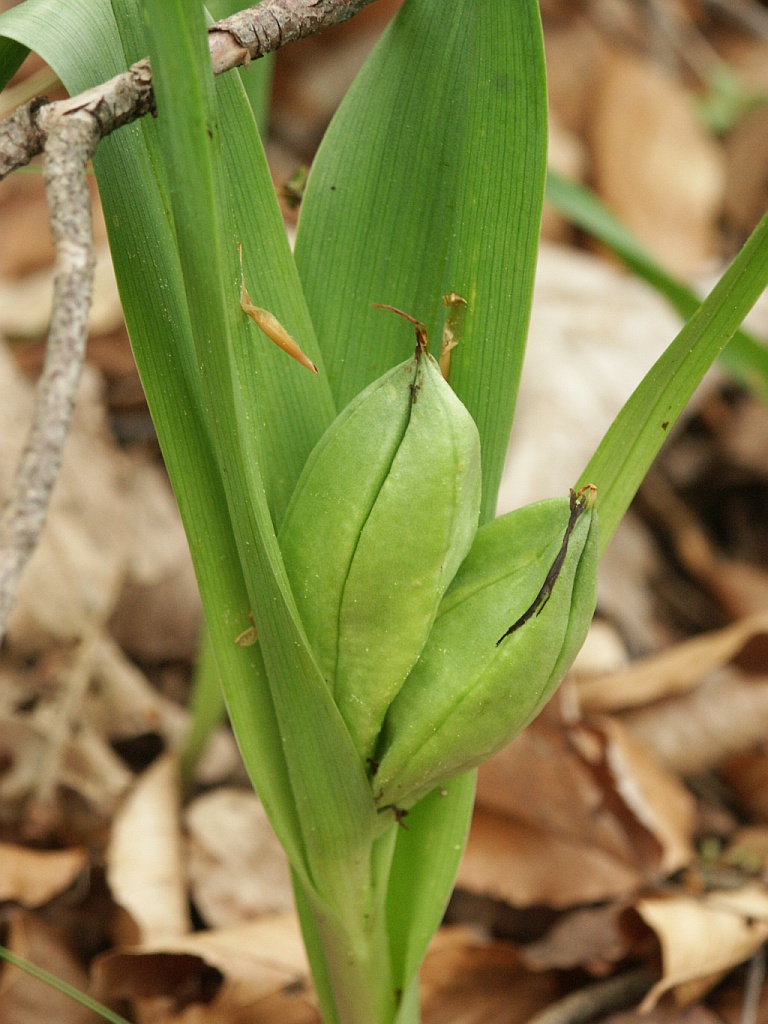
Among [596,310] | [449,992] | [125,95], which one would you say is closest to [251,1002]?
[449,992]

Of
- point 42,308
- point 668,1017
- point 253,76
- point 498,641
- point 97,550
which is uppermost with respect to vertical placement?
point 42,308

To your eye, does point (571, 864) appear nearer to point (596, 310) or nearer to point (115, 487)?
point (115, 487)

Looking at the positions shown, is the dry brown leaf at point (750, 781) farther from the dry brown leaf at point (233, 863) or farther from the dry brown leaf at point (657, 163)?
the dry brown leaf at point (657, 163)

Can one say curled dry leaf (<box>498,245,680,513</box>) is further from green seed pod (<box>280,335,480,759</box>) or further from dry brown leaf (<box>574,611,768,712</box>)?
green seed pod (<box>280,335,480,759</box>)

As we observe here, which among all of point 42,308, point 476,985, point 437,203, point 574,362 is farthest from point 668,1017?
point 42,308

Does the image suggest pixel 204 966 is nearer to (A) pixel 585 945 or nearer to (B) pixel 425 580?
(A) pixel 585 945
